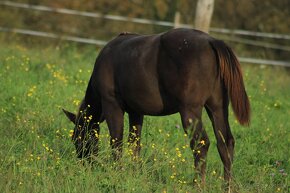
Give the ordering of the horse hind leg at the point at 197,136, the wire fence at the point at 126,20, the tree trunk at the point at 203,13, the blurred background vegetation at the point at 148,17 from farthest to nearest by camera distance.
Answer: the blurred background vegetation at the point at 148,17
the wire fence at the point at 126,20
the tree trunk at the point at 203,13
the horse hind leg at the point at 197,136

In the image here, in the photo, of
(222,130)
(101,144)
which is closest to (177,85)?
(222,130)

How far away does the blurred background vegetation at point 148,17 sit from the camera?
68.1ft

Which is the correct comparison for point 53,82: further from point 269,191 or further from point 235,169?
point 269,191

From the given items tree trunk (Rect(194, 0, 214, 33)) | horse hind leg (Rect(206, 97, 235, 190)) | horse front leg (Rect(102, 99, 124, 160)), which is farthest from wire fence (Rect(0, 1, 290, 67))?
horse hind leg (Rect(206, 97, 235, 190))

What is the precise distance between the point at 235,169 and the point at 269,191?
125 cm

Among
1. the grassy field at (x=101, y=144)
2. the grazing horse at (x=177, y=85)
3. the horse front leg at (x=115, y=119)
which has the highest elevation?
the grazing horse at (x=177, y=85)

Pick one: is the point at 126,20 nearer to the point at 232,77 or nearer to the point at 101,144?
the point at 101,144

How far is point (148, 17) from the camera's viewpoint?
2194cm

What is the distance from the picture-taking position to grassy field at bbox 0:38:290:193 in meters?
6.26

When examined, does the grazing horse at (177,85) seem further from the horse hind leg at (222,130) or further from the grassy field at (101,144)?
the grassy field at (101,144)

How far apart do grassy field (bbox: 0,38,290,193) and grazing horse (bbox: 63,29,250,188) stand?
0.88 ft

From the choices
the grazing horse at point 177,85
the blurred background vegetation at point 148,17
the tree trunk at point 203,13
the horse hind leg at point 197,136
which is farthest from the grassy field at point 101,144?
the blurred background vegetation at point 148,17

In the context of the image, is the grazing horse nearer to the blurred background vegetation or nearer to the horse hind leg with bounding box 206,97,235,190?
the horse hind leg with bounding box 206,97,235,190

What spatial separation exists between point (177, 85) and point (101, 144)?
4.29 feet
